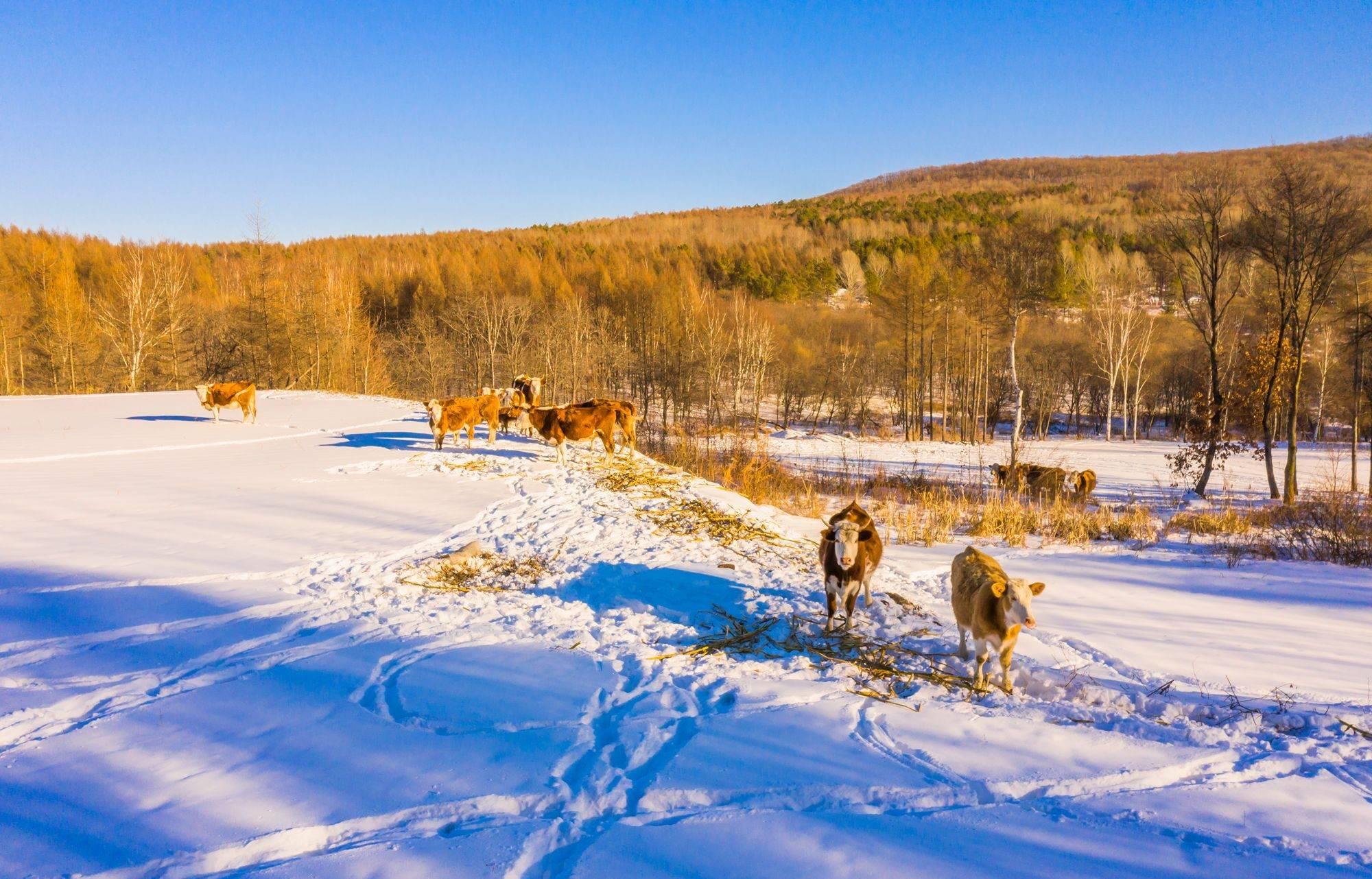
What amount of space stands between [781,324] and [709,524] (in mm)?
49679

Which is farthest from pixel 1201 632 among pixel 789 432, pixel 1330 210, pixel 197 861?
pixel 789 432

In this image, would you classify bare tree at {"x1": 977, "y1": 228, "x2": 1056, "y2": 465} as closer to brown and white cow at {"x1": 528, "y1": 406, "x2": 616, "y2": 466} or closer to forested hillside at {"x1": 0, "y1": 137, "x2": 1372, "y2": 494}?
forested hillside at {"x1": 0, "y1": 137, "x2": 1372, "y2": 494}

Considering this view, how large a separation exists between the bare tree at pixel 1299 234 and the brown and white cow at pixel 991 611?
19367mm

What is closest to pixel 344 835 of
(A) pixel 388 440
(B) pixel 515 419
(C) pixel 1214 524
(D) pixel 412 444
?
(D) pixel 412 444

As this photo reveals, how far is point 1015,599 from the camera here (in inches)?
161

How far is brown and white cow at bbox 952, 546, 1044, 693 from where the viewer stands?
408 centimetres

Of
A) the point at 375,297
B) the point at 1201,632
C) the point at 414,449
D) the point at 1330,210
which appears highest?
the point at 375,297

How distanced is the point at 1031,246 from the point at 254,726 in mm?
27794

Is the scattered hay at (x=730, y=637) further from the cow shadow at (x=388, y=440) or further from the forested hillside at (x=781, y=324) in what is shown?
the forested hillside at (x=781, y=324)

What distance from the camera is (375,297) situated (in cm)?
6188

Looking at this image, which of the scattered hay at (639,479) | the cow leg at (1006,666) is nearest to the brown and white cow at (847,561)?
the cow leg at (1006,666)

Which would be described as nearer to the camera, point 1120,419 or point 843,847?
point 843,847

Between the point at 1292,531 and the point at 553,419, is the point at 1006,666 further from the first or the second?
the point at 553,419

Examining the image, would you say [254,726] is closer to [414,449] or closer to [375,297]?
[414,449]
